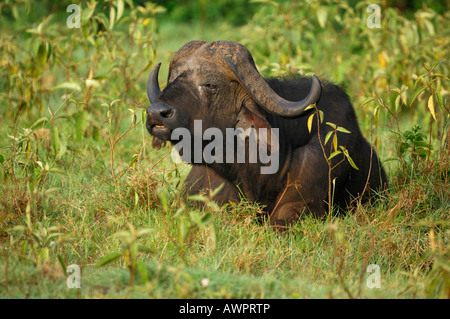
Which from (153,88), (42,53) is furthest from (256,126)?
(42,53)

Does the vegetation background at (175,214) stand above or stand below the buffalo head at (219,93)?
below

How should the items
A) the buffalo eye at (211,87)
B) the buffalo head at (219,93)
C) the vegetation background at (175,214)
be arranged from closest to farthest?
the vegetation background at (175,214), the buffalo head at (219,93), the buffalo eye at (211,87)

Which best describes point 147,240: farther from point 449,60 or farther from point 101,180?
point 449,60

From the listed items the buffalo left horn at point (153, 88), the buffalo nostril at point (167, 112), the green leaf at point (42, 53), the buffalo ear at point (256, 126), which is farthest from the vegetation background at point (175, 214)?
the buffalo nostril at point (167, 112)

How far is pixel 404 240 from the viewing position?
376 centimetres

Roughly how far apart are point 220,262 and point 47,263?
881 mm

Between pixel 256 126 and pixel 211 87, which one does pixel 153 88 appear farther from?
pixel 256 126

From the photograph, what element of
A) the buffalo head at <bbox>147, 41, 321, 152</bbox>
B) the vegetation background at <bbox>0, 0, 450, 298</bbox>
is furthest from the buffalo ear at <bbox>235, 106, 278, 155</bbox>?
the vegetation background at <bbox>0, 0, 450, 298</bbox>

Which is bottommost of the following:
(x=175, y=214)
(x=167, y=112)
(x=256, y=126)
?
(x=175, y=214)

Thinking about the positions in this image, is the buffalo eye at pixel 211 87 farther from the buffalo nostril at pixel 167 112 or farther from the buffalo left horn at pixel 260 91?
the buffalo nostril at pixel 167 112

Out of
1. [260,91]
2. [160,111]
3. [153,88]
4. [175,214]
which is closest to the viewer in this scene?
[175,214]

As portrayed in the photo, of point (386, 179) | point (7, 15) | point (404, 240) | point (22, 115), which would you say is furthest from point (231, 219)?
point (7, 15)

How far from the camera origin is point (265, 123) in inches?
153

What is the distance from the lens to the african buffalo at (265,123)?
376 cm
